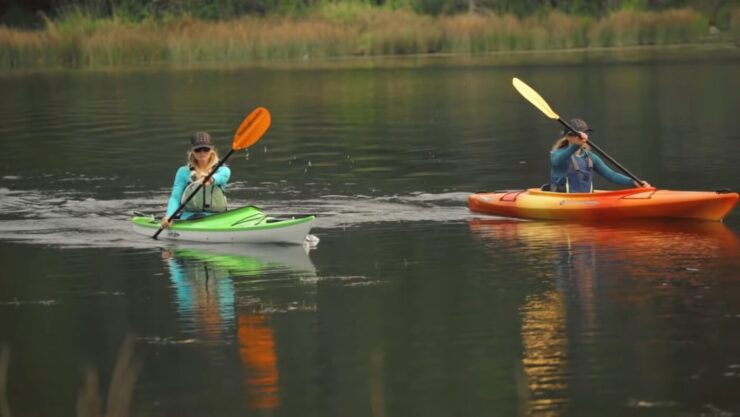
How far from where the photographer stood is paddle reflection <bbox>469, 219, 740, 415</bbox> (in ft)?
35.0

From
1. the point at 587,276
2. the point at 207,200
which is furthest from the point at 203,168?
the point at 587,276

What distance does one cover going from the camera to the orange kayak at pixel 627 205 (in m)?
16.8

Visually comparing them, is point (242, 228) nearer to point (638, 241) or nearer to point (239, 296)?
point (239, 296)

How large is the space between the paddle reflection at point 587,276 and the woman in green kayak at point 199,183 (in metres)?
2.59

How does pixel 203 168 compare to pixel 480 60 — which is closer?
pixel 203 168

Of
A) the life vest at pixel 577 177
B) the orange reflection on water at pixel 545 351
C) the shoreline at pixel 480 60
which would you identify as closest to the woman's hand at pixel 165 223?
the life vest at pixel 577 177

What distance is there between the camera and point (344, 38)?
56812mm

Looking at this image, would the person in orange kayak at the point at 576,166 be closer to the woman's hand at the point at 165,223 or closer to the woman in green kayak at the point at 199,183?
the woman in green kayak at the point at 199,183

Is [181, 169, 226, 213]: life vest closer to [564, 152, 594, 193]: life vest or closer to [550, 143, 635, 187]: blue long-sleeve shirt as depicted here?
[550, 143, 635, 187]: blue long-sleeve shirt

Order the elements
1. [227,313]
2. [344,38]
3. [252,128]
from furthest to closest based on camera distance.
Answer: [344,38]
[252,128]
[227,313]

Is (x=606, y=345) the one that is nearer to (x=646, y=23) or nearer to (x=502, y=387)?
(x=502, y=387)

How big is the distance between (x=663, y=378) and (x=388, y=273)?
4550 millimetres

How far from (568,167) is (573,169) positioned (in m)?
0.06

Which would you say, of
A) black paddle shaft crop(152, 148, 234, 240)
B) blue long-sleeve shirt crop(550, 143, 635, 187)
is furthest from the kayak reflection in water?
blue long-sleeve shirt crop(550, 143, 635, 187)
